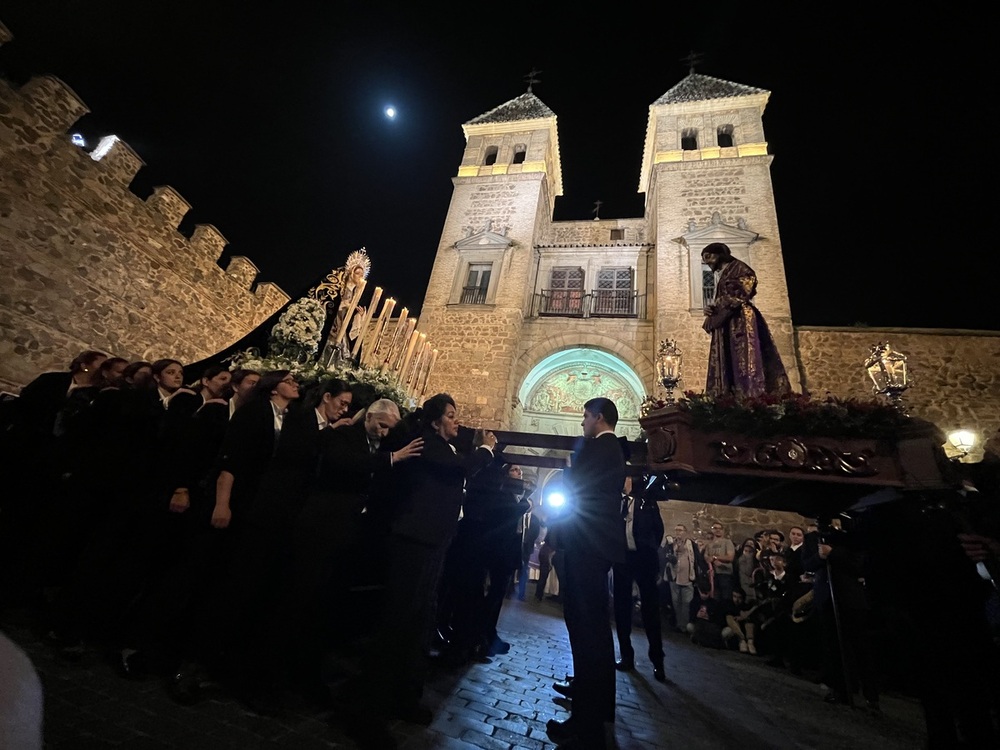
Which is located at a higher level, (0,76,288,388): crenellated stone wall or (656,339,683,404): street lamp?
(0,76,288,388): crenellated stone wall

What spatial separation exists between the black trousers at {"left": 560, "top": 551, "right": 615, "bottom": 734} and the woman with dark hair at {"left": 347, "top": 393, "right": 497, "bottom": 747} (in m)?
0.80

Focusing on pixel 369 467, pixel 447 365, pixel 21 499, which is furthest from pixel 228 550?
pixel 447 365

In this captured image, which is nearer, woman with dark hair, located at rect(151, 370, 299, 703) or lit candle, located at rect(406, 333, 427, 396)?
woman with dark hair, located at rect(151, 370, 299, 703)

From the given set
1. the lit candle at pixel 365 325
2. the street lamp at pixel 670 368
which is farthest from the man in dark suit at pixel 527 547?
the street lamp at pixel 670 368

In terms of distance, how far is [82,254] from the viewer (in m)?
7.48

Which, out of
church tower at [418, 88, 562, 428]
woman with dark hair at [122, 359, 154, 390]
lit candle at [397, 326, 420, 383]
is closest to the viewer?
woman with dark hair at [122, 359, 154, 390]

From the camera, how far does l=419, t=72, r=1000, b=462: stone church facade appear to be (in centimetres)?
988

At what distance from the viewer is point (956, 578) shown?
2.59m

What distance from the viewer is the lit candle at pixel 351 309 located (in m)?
4.97

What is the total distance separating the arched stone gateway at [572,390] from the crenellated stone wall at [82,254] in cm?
872

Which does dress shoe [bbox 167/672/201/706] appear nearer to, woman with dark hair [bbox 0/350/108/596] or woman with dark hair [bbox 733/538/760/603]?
woman with dark hair [bbox 0/350/108/596]

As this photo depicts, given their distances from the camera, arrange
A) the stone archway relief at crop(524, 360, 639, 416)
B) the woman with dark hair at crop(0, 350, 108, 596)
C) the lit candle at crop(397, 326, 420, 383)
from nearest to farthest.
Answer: the woman with dark hair at crop(0, 350, 108, 596), the lit candle at crop(397, 326, 420, 383), the stone archway relief at crop(524, 360, 639, 416)

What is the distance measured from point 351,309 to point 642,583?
4.60 m

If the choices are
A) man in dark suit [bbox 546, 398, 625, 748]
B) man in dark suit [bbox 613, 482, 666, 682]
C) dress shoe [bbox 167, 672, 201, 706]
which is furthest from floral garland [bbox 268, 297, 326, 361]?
man in dark suit [bbox 613, 482, 666, 682]
